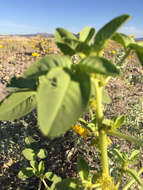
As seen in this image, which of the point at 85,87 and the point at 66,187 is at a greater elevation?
the point at 85,87

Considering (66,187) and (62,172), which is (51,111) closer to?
(66,187)

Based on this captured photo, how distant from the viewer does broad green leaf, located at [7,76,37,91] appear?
0.93 meters

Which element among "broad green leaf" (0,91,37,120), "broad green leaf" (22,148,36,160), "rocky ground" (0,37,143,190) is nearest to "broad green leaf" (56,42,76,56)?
"broad green leaf" (0,91,37,120)

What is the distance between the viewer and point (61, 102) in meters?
0.58

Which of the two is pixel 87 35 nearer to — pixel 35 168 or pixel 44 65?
pixel 44 65

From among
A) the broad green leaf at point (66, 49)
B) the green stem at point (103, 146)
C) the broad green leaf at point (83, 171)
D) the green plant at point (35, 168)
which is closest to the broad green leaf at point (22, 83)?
the broad green leaf at point (66, 49)

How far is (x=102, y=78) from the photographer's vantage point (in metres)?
0.80

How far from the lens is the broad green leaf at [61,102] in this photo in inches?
21.4

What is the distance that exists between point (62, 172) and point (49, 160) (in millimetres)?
233

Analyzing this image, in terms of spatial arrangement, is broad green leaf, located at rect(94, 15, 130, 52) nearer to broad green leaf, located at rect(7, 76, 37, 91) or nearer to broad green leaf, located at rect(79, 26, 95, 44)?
broad green leaf, located at rect(79, 26, 95, 44)

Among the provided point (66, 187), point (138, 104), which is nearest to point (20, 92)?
point (66, 187)

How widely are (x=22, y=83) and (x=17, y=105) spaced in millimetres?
127

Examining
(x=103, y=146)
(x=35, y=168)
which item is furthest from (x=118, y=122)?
(x=35, y=168)

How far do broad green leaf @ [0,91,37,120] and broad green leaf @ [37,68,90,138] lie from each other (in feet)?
0.93
